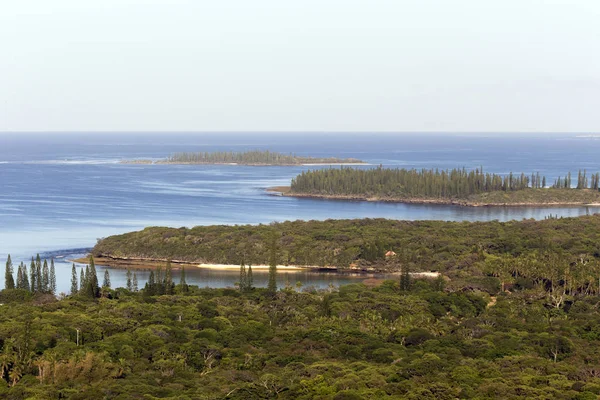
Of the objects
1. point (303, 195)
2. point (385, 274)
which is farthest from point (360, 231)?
point (303, 195)

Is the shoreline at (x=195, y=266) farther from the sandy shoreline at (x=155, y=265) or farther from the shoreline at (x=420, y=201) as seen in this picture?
the shoreline at (x=420, y=201)

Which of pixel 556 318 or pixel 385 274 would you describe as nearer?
pixel 556 318

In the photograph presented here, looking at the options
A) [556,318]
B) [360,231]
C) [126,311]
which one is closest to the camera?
[126,311]

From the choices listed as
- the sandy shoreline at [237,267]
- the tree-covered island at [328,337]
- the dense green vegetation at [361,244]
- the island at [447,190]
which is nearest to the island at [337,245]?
the dense green vegetation at [361,244]

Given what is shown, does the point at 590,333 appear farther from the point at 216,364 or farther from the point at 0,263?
the point at 0,263

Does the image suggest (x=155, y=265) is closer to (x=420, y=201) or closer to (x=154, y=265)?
(x=154, y=265)

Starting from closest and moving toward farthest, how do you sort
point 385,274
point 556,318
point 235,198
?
point 556,318
point 385,274
point 235,198

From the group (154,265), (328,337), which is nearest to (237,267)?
(154,265)
